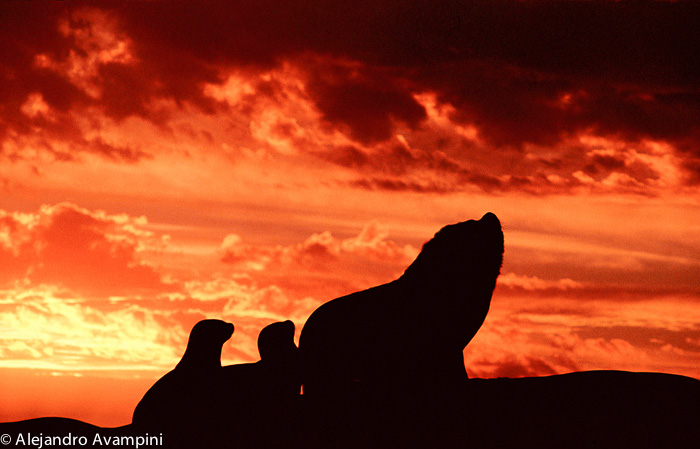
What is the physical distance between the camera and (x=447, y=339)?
1897 cm

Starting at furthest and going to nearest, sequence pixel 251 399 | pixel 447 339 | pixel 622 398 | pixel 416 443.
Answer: pixel 447 339 < pixel 251 399 < pixel 622 398 < pixel 416 443

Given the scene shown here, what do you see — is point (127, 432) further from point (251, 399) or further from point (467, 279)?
point (467, 279)

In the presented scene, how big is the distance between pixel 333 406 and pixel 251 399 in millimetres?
1765

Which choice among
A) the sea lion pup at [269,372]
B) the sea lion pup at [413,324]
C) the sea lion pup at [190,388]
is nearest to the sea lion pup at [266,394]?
the sea lion pup at [269,372]

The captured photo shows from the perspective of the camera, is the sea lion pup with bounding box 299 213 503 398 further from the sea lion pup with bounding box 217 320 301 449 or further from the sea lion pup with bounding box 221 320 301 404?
the sea lion pup with bounding box 217 320 301 449

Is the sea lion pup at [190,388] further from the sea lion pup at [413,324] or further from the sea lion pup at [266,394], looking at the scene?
the sea lion pup at [413,324]

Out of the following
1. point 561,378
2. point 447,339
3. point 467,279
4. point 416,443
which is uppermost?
point 467,279

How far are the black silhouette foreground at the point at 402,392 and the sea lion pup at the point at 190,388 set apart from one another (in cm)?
3

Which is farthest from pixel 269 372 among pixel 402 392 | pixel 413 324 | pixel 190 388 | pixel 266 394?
pixel 413 324

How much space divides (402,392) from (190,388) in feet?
15.5

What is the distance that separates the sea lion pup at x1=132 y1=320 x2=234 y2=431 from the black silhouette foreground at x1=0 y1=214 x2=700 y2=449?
0.03 metres

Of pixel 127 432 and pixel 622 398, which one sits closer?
pixel 622 398

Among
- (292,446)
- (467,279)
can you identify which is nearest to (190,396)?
(292,446)

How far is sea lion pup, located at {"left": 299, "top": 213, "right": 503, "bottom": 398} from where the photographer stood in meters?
18.4
